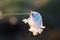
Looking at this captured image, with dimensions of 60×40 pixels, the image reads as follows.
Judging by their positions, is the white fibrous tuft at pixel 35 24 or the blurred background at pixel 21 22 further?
the blurred background at pixel 21 22

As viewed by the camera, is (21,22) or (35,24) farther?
(21,22)

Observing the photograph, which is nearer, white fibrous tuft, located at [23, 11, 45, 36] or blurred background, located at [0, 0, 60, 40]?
white fibrous tuft, located at [23, 11, 45, 36]

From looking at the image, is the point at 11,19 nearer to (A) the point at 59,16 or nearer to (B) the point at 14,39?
(B) the point at 14,39

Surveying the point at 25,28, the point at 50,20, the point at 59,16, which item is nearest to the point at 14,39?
Answer: the point at 25,28

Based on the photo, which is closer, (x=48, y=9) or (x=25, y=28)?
(x=25, y=28)

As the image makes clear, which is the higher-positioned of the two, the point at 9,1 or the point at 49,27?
the point at 9,1

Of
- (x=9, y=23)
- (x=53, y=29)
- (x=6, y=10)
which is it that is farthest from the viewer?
(x=53, y=29)

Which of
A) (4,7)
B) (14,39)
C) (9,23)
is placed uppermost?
(4,7)

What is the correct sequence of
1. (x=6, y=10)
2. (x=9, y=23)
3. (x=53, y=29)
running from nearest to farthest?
(x=6, y=10) → (x=9, y=23) → (x=53, y=29)
